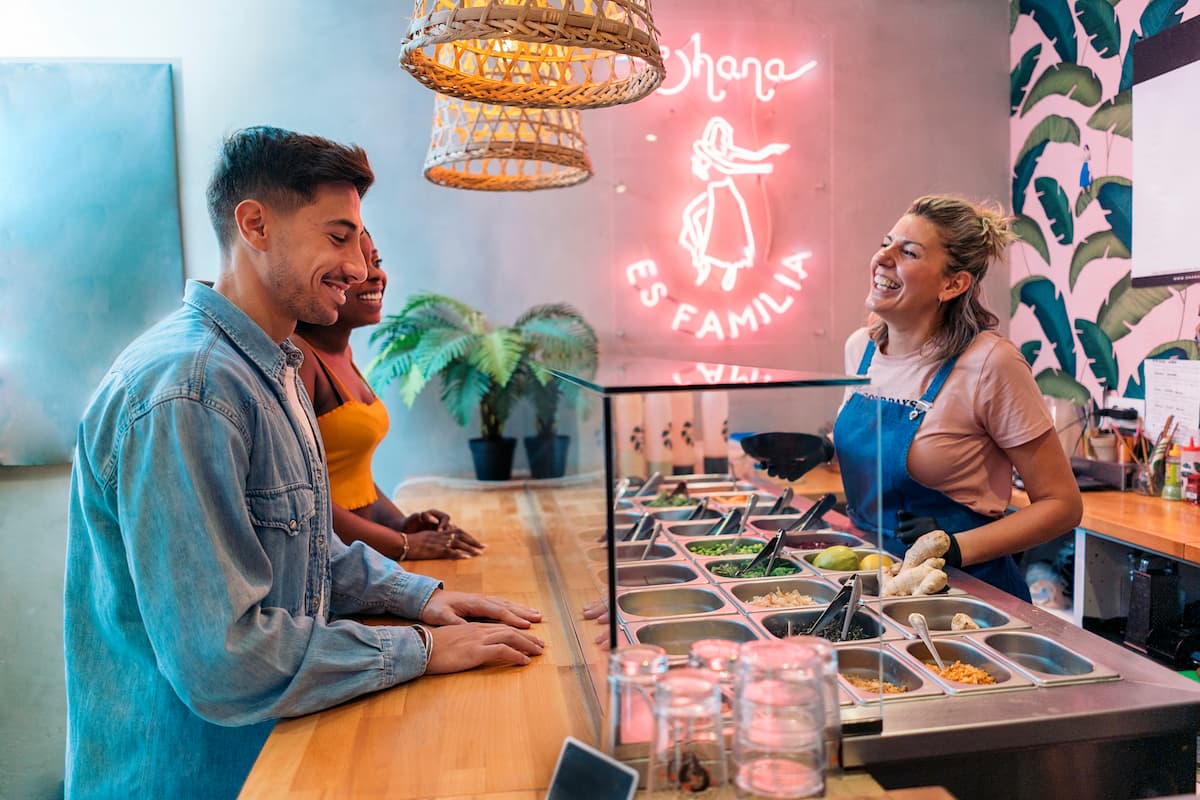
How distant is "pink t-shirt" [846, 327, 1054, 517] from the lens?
2178mm

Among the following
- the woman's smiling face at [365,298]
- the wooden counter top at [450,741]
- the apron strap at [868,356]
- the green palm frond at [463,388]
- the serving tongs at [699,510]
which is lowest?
the wooden counter top at [450,741]

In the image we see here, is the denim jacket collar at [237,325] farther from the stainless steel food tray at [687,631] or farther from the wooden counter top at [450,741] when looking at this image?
the stainless steel food tray at [687,631]

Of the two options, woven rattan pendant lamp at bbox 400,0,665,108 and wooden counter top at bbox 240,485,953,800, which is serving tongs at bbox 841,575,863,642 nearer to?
wooden counter top at bbox 240,485,953,800

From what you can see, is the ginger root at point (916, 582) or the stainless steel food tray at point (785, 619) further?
the ginger root at point (916, 582)

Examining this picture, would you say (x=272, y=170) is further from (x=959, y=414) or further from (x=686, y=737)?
(x=959, y=414)

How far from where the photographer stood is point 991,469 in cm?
229

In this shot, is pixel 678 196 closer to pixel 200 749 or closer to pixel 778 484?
pixel 778 484

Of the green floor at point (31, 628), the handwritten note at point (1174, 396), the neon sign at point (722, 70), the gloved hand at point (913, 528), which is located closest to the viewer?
the gloved hand at point (913, 528)

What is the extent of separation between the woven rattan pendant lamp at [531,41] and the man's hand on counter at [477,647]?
1.07 metres

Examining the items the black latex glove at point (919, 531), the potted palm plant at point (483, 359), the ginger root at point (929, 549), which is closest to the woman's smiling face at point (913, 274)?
the black latex glove at point (919, 531)

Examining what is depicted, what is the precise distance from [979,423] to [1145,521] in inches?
52.7

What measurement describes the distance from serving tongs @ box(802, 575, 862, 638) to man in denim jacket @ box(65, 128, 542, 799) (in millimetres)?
551

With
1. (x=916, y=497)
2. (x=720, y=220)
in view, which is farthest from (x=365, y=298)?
(x=720, y=220)

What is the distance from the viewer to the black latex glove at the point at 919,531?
2033 mm
